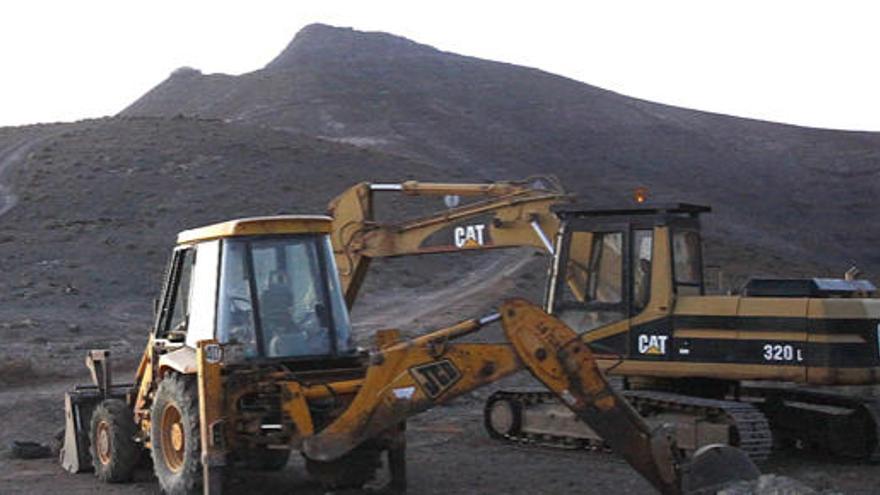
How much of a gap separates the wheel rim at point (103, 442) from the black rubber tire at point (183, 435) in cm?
152

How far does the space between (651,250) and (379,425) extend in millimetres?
5060

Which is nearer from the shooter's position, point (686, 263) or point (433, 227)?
point (686, 263)

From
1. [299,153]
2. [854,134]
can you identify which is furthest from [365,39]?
[299,153]

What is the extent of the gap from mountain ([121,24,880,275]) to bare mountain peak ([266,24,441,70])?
59 cm

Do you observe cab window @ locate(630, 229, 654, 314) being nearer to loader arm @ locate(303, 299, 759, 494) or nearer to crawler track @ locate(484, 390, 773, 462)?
crawler track @ locate(484, 390, 773, 462)

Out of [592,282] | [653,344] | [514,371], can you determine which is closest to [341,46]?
[592,282]

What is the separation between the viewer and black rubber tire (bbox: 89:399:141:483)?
13812 mm

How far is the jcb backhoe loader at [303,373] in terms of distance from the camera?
10.9 meters

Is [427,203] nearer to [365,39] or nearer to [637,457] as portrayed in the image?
[637,457]

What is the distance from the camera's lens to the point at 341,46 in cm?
11194

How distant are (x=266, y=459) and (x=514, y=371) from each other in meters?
3.15

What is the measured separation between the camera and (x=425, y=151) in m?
71.8

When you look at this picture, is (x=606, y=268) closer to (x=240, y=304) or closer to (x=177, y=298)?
(x=240, y=304)

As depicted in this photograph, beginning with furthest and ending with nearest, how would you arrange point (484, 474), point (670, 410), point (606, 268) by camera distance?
1. point (606, 268)
2. point (670, 410)
3. point (484, 474)
